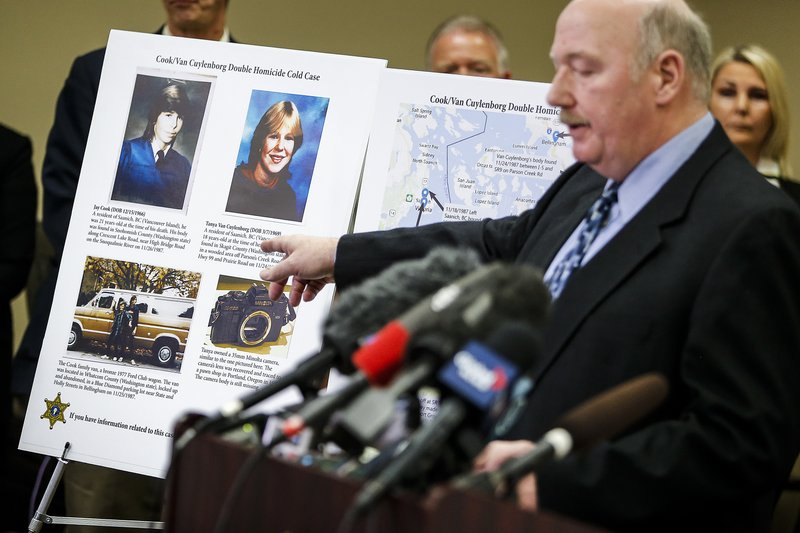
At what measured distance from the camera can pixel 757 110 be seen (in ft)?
13.5

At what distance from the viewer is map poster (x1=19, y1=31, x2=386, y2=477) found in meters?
3.23

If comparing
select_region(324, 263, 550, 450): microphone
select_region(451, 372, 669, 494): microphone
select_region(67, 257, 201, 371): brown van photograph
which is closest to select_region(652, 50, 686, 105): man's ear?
select_region(451, 372, 669, 494): microphone

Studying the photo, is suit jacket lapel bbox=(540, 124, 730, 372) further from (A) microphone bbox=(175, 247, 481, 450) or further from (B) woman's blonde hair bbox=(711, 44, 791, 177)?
(B) woman's blonde hair bbox=(711, 44, 791, 177)

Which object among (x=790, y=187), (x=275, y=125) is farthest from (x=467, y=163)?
(x=790, y=187)

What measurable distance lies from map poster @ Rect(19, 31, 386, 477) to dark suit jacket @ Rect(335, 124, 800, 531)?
1.38 meters

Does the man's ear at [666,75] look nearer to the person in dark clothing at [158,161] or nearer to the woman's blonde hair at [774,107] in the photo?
the person in dark clothing at [158,161]

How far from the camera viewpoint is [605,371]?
1.90 metres

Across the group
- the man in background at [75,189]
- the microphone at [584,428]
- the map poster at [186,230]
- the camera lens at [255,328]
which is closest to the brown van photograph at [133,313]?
the map poster at [186,230]

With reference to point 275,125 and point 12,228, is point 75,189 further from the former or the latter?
point 275,125

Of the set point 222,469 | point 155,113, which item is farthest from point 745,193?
point 155,113

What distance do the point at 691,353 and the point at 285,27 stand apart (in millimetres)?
4836

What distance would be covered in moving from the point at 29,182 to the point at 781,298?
3478 millimetres

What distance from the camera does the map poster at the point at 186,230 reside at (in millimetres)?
3230

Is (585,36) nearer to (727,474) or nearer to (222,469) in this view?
(727,474)
